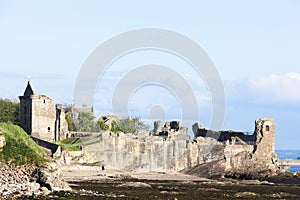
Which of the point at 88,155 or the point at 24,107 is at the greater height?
the point at 24,107

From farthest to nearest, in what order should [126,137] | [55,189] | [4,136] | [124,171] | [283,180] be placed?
[126,137] < [124,171] < [283,180] < [4,136] < [55,189]

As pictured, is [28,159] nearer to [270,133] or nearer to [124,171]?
[124,171]

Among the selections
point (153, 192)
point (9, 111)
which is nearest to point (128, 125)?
point (9, 111)

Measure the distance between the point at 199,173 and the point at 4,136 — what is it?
3334 centimetres

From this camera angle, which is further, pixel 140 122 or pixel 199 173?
pixel 140 122

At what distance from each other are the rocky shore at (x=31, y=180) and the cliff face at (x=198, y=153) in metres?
30.4

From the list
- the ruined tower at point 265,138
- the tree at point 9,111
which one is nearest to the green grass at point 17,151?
the tree at point 9,111

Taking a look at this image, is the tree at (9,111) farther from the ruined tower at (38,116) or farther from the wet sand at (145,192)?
the wet sand at (145,192)

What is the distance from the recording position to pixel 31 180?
1770 inches

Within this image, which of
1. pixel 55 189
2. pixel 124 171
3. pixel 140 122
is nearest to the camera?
pixel 55 189

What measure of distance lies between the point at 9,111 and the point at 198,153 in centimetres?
2219

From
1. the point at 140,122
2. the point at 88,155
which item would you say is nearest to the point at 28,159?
the point at 88,155

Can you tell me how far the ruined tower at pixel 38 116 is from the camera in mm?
73625

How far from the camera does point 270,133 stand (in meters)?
82.3
